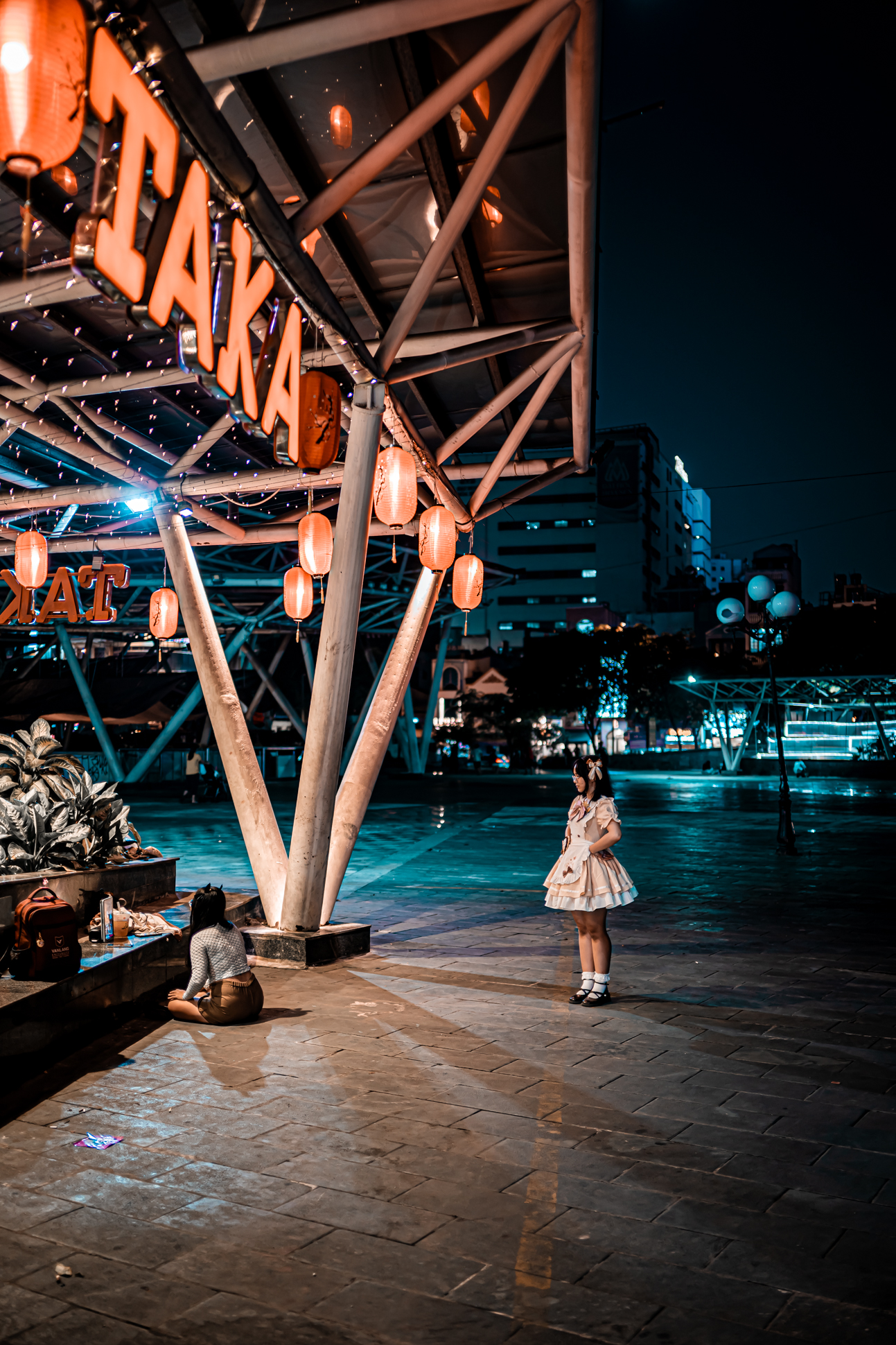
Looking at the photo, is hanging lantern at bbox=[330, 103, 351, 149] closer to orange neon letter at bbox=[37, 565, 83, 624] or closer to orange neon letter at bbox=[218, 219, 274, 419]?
orange neon letter at bbox=[218, 219, 274, 419]

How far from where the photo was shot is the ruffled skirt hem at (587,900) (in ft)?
22.4

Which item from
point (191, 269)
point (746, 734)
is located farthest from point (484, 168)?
point (746, 734)

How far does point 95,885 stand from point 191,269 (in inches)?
223

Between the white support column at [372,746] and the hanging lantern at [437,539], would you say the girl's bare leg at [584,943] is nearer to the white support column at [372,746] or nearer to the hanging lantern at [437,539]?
the white support column at [372,746]

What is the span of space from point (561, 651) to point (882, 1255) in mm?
54818

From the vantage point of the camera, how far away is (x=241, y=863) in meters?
15.2

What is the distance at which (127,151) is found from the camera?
12.9 feet

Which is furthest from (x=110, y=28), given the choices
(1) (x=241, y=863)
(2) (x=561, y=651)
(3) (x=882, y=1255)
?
(2) (x=561, y=651)

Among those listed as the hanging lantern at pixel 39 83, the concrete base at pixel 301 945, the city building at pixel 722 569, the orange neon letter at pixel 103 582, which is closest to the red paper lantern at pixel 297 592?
the orange neon letter at pixel 103 582

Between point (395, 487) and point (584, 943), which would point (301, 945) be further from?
point (395, 487)

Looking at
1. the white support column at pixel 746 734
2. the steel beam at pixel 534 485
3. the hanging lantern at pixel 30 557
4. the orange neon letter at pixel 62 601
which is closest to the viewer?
the steel beam at pixel 534 485

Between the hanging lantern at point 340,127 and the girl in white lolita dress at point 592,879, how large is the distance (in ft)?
15.6

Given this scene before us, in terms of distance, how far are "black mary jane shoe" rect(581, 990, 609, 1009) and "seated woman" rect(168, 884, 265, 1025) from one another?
239 centimetres

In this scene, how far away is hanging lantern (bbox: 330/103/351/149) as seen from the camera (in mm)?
6371
